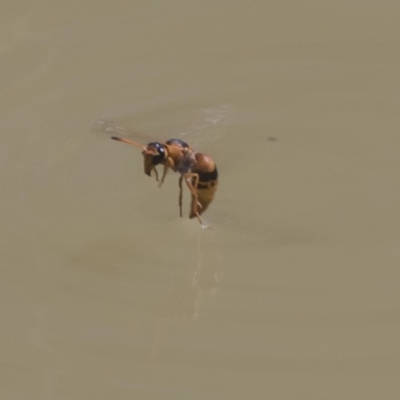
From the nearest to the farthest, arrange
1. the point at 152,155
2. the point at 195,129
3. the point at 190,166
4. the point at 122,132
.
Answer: the point at 152,155 → the point at 190,166 → the point at 122,132 → the point at 195,129

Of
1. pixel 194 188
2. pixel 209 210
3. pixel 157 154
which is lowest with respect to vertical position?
pixel 209 210

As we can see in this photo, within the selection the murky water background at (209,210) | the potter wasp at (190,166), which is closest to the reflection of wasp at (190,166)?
the potter wasp at (190,166)

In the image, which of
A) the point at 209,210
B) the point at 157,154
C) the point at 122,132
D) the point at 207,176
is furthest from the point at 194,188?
the point at 122,132

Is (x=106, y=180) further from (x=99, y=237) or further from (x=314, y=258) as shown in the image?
(x=314, y=258)

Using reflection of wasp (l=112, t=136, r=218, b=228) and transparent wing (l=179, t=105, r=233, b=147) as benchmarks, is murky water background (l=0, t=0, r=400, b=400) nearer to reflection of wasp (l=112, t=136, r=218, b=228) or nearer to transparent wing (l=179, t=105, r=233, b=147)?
transparent wing (l=179, t=105, r=233, b=147)

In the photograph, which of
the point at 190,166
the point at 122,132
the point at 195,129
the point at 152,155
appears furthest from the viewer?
the point at 195,129

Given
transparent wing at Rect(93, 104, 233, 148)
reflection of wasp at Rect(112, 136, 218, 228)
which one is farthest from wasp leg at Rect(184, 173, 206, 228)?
transparent wing at Rect(93, 104, 233, 148)

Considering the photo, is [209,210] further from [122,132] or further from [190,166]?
[122,132]
